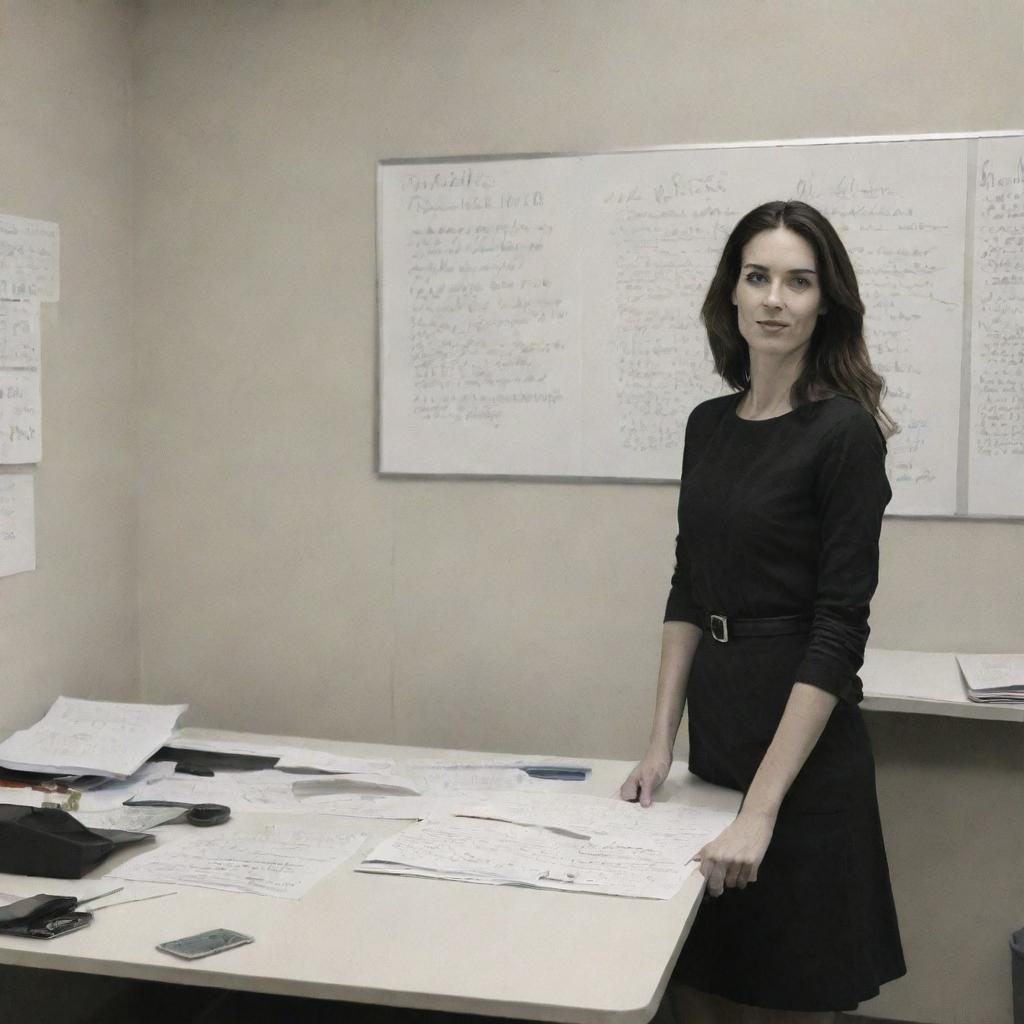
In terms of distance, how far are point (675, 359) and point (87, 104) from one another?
59.9 inches

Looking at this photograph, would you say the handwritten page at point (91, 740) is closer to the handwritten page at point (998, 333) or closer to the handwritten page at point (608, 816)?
the handwritten page at point (608, 816)

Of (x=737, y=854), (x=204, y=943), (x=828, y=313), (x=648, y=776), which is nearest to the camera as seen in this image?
(x=204, y=943)

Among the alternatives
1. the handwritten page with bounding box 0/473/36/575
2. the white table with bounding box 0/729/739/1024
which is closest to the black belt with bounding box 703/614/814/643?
the white table with bounding box 0/729/739/1024

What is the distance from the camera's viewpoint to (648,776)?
205 centimetres

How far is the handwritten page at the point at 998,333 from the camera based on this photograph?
104 inches

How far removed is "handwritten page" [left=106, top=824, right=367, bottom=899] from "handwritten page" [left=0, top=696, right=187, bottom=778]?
0.40m

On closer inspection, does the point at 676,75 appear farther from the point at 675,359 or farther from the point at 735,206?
the point at 675,359

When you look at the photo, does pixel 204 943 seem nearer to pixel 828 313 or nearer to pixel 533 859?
pixel 533 859

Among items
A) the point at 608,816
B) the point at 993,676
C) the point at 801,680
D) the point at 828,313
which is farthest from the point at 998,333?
the point at 608,816

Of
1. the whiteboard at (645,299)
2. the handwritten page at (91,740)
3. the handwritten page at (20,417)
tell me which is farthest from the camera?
the whiteboard at (645,299)

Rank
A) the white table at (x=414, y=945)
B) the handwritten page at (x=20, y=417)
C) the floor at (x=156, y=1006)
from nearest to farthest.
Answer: the white table at (x=414, y=945), the floor at (x=156, y=1006), the handwritten page at (x=20, y=417)

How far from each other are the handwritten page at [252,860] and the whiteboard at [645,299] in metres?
1.22

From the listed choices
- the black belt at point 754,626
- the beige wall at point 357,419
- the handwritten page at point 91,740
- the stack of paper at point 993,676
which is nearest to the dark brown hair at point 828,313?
the black belt at point 754,626

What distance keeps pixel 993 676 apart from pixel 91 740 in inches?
70.7
